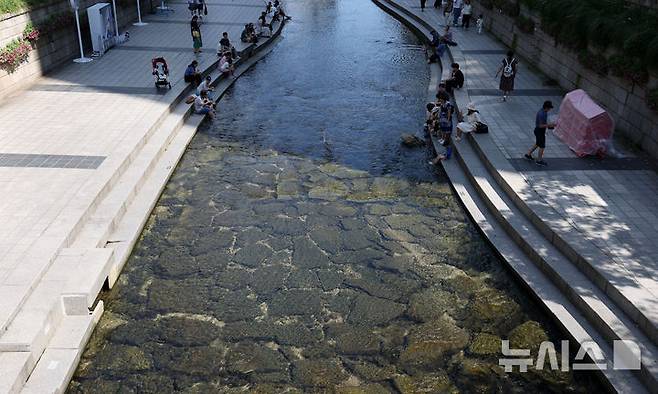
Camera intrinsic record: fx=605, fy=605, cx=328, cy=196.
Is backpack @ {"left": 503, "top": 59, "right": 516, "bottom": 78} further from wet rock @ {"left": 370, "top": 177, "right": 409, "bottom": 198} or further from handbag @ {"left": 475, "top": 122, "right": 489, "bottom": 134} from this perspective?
wet rock @ {"left": 370, "top": 177, "right": 409, "bottom": 198}

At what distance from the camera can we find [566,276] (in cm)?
1030

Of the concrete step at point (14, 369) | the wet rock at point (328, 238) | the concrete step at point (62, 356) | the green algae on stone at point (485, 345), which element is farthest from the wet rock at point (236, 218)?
the green algae on stone at point (485, 345)

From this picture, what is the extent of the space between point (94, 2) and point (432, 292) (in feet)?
67.5

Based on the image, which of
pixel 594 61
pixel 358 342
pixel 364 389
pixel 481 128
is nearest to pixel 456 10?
pixel 594 61

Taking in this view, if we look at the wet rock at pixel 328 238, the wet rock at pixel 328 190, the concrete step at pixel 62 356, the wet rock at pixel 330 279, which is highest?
the concrete step at pixel 62 356

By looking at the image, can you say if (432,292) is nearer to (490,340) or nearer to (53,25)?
(490,340)

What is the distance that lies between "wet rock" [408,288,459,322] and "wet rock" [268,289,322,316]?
5.36ft

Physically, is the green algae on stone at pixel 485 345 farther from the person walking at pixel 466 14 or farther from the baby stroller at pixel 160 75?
the person walking at pixel 466 14

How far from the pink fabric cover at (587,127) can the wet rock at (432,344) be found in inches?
272

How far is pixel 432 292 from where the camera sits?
10.7 m

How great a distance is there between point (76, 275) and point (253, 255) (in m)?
3.28

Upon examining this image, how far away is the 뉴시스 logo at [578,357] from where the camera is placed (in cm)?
862

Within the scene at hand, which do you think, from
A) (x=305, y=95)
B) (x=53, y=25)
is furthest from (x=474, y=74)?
(x=53, y=25)

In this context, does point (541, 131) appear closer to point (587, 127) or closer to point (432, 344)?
point (587, 127)
